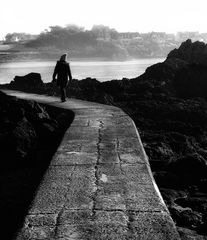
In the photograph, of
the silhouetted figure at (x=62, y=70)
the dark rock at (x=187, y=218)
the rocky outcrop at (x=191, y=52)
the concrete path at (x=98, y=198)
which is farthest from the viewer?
the rocky outcrop at (x=191, y=52)

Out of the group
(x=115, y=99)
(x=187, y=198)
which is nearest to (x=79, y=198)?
(x=187, y=198)

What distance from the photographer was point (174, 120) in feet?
44.1

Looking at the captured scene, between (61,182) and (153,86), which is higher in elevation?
(61,182)

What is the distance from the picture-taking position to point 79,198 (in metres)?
3.87

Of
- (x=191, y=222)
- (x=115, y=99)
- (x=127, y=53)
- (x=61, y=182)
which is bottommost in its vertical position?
(x=127, y=53)

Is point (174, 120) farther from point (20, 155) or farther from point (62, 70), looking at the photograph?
point (20, 155)

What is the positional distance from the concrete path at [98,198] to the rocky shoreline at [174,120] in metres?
0.58

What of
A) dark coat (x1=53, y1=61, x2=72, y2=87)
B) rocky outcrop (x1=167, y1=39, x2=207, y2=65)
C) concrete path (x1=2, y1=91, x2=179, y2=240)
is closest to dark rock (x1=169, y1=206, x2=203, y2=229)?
concrete path (x1=2, y1=91, x2=179, y2=240)

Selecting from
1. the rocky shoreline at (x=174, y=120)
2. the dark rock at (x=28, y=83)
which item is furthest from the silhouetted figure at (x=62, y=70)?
the dark rock at (x=28, y=83)

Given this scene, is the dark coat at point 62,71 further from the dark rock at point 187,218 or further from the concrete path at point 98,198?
the dark rock at point 187,218

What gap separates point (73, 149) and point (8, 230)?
2.06 metres

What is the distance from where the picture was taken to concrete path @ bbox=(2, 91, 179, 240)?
321 centimetres

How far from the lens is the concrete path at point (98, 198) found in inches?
126

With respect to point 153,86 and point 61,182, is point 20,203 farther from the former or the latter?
point 153,86
